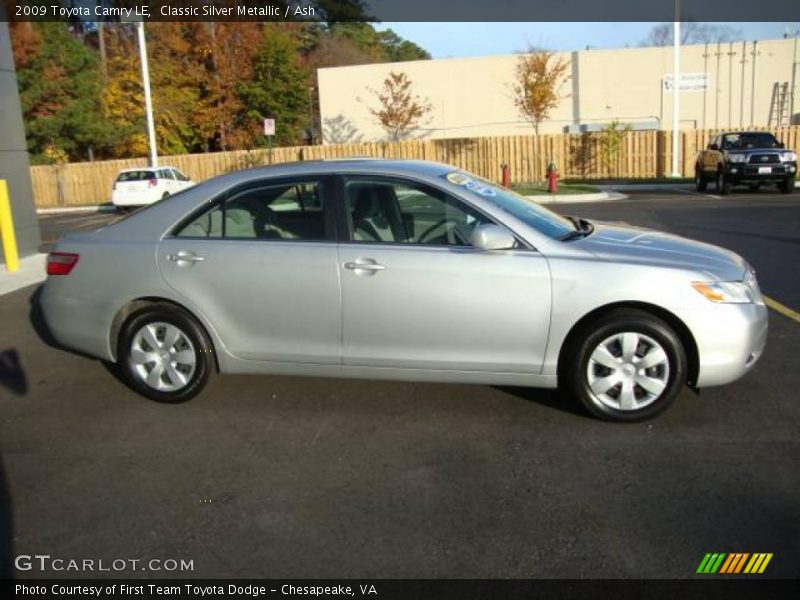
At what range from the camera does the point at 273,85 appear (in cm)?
4131

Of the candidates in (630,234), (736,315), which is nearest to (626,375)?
(736,315)

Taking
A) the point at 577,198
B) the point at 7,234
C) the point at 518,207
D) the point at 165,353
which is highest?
the point at 518,207

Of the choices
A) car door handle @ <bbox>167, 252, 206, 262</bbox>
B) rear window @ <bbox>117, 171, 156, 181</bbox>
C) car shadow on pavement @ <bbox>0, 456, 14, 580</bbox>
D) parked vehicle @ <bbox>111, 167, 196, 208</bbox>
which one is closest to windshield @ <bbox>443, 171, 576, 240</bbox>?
car door handle @ <bbox>167, 252, 206, 262</bbox>

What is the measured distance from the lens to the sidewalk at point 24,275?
9.69 meters

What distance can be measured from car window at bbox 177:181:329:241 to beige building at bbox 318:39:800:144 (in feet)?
106

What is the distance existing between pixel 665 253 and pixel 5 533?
3914 mm

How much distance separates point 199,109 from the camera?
4119 centimetres

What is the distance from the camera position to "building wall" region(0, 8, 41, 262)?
1150 centimetres

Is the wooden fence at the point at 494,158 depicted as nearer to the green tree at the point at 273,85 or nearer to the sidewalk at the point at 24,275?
the green tree at the point at 273,85

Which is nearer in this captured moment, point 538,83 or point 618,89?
point 538,83

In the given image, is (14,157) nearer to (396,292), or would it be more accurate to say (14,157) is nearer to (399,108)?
(396,292)

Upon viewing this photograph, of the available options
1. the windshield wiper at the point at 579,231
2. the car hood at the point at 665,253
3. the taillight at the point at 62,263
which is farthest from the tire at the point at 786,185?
the taillight at the point at 62,263

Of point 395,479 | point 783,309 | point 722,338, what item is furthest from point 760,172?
point 395,479

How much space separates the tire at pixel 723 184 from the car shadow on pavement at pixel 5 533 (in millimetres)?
21014
